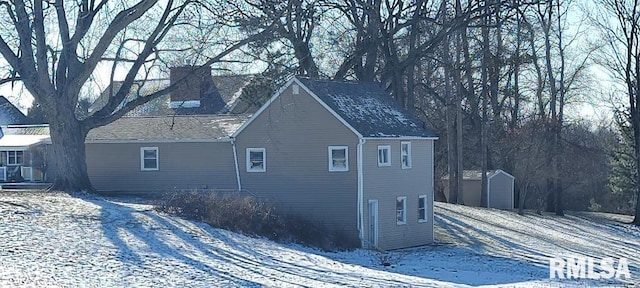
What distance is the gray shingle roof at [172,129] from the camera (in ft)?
132

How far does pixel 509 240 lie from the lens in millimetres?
39531

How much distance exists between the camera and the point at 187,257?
21.2 metres

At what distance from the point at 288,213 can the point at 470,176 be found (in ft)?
101

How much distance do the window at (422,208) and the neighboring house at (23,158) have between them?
17.5m

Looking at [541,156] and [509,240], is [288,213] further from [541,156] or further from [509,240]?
[541,156]

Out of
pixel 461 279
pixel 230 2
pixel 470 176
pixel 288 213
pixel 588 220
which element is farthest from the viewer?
pixel 470 176

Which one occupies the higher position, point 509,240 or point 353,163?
point 353,163

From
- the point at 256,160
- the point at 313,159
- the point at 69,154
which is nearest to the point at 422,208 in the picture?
the point at 313,159

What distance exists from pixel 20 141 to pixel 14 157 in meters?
0.86

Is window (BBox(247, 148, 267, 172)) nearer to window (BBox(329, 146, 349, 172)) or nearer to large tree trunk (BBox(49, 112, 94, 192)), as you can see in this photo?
window (BBox(329, 146, 349, 172))

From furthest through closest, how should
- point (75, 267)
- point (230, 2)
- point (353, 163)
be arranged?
1. point (353, 163)
2. point (230, 2)
3. point (75, 267)

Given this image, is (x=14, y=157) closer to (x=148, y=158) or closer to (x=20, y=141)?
(x=20, y=141)

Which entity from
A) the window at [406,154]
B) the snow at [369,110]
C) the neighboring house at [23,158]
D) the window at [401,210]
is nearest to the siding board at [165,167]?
the neighboring house at [23,158]

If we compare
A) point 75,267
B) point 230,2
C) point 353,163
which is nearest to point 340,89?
point 353,163
